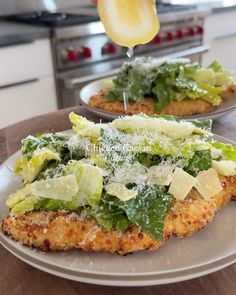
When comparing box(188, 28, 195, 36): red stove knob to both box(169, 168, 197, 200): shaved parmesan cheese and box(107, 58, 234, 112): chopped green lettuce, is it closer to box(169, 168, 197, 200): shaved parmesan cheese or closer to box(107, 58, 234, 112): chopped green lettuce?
box(107, 58, 234, 112): chopped green lettuce

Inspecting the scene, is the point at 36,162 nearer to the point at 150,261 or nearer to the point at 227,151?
the point at 150,261

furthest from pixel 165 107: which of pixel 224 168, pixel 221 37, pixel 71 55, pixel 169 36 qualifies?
pixel 221 37

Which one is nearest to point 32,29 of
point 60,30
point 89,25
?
point 60,30

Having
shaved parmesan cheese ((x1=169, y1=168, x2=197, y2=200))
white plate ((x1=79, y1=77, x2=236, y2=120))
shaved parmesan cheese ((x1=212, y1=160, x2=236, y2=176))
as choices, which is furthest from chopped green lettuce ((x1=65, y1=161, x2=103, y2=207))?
white plate ((x1=79, y1=77, x2=236, y2=120))

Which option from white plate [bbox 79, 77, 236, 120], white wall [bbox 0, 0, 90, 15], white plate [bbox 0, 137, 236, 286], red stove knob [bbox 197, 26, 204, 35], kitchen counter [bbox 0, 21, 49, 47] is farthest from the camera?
red stove knob [bbox 197, 26, 204, 35]

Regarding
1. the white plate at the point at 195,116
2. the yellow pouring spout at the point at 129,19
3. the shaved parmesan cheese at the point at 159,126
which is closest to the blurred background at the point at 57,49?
the white plate at the point at 195,116

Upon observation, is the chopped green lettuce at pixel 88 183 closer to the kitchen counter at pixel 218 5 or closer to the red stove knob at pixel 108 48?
the red stove knob at pixel 108 48
